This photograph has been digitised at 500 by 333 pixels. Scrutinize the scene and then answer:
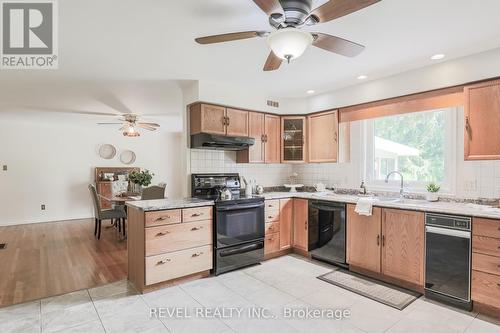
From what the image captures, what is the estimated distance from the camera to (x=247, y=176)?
4250mm

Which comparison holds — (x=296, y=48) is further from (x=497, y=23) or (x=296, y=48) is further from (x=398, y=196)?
(x=398, y=196)

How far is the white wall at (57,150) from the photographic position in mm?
4925

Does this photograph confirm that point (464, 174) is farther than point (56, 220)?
No

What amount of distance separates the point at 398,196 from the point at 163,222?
2835mm

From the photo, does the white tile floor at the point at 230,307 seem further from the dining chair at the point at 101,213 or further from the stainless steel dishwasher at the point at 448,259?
the dining chair at the point at 101,213

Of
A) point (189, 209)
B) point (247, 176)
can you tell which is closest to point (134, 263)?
point (189, 209)

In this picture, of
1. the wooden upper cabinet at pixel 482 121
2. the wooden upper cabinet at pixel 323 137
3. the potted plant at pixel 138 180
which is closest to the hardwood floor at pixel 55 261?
the potted plant at pixel 138 180

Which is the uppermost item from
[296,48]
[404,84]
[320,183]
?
[404,84]

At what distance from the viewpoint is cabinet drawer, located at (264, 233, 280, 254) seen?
3705mm

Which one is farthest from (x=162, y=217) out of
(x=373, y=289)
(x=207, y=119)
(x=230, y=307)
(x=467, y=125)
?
(x=467, y=125)

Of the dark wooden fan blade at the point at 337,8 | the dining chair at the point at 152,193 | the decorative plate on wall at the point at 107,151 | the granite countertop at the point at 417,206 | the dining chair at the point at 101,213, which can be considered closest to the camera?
the dark wooden fan blade at the point at 337,8

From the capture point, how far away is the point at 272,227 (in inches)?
148

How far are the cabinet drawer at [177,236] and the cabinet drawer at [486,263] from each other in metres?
2.54

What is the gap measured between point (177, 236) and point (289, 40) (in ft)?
7.30
